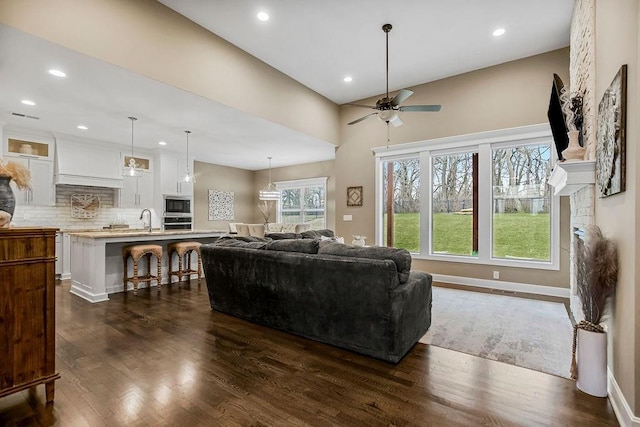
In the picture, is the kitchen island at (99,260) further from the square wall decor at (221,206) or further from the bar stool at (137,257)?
the square wall decor at (221,206)

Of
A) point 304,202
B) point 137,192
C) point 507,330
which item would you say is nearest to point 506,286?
point 507,330

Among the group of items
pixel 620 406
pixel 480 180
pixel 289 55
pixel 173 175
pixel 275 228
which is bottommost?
pixel 620 406

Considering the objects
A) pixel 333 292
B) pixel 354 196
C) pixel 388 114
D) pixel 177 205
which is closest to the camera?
pixel 333 292

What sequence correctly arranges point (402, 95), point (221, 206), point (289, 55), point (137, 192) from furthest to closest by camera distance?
point (221, 206)
point (137, 192)
point (289, 55)
point (402, 95)

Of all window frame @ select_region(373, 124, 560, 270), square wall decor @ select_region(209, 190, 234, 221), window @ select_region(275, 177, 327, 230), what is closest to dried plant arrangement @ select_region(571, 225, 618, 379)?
window frame @ select_region(373, 124, 560, 270)

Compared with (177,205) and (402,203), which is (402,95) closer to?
(402,203)

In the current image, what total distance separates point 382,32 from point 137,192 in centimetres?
636

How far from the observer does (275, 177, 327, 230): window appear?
9.18 m

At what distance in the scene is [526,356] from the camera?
8.51 feet

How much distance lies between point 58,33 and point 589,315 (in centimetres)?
500

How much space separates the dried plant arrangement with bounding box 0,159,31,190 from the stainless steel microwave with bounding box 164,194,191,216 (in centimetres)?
574

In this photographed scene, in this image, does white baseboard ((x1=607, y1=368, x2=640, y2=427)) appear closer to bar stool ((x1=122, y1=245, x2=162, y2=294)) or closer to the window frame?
the window frame

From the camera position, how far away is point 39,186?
19.0ft

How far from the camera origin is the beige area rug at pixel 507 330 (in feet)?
8.46
